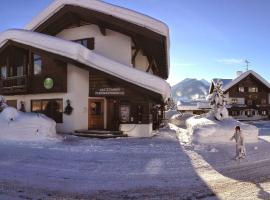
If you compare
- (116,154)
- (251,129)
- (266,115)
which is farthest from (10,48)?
(266,115)

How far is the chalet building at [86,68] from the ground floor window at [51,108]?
69 millimetres

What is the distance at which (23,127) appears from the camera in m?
15.2

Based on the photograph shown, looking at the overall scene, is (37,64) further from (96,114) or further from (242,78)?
(242,78)

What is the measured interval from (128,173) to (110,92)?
10.0 m

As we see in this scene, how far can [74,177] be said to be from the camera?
7.92 metres

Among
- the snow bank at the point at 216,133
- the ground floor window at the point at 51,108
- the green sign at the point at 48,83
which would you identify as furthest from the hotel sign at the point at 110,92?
the snow bank at the point at 216,133

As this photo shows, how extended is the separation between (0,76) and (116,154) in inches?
665

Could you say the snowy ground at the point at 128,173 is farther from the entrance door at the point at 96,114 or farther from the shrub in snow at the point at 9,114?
the entrance door at the point at 96,114

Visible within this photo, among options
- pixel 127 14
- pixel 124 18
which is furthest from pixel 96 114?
pixel 127 14

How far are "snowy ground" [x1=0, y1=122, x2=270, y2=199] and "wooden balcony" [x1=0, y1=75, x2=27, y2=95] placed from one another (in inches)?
334

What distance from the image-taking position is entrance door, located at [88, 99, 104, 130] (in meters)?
19.8

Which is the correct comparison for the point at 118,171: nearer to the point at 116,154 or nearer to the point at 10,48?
the point at 116,154

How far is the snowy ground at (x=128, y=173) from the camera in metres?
6.63

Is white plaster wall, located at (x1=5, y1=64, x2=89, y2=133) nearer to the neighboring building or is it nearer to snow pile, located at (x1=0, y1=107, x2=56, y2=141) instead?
snow pile, located at (x1=0, y1=107, x2=56, y2=141)
